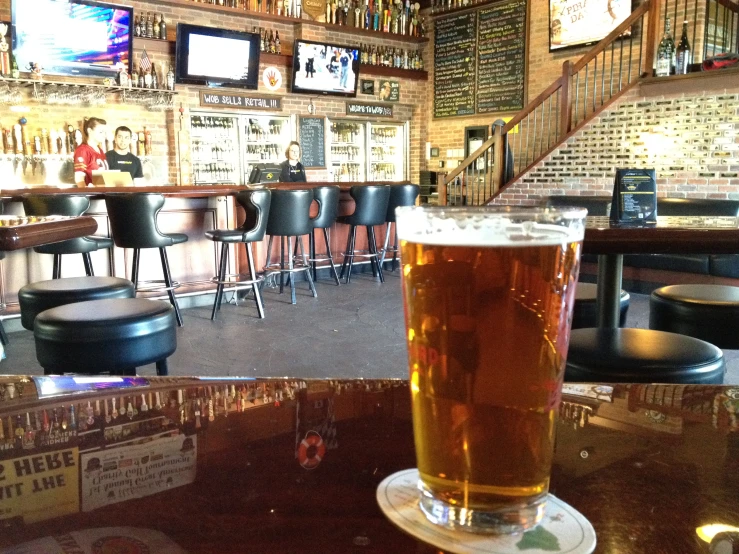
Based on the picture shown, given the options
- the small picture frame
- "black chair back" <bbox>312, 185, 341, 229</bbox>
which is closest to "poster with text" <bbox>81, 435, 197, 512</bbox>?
"black chair back" <bbox>312, 185, 341, 229</bbox>

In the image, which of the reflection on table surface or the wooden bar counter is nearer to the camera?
the reflection on table surface

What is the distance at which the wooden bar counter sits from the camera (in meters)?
4.77

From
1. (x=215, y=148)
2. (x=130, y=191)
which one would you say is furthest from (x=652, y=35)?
(x=130, y=191)

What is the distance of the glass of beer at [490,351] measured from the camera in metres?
0.38

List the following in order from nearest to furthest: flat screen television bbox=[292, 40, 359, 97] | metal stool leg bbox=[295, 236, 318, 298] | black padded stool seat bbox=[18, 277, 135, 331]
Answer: black padded stool seat bbox=[18, 277, 135, 331] → metal stool leg bbox=[295, 236, 318, 298] → flat screen television bbox=[292, 40, 359, 97]

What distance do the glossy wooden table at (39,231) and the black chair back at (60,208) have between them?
2.07 m

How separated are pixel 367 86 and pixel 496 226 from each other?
10369mm

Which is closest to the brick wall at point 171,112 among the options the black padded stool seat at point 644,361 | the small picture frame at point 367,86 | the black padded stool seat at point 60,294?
the small picture frame at point 367,86

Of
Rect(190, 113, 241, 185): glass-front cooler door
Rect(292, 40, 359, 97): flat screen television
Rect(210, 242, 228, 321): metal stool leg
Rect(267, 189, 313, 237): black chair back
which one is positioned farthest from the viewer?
Rect(292, 40, 359, 97): flat screen television

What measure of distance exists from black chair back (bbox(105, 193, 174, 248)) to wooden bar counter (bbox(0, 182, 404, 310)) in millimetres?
271

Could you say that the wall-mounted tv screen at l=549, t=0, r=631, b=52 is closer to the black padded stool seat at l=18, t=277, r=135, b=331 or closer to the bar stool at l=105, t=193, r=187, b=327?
the bar stool at l=105, t=193, r=187, b=327

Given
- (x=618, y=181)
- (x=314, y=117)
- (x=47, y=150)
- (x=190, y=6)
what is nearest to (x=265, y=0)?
(x=190, y=6)

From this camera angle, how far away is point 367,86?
33.8 ft

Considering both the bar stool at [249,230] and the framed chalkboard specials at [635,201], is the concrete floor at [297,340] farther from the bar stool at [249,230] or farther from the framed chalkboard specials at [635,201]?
the framed chalkboard specials at [635,201]
